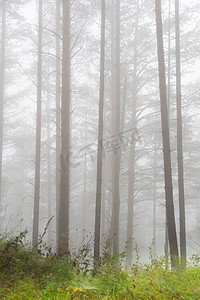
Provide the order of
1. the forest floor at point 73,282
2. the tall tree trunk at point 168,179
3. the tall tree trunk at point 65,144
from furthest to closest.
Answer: the tall tree trunk at point 65,144 → the tall tree trunk at point 168,179 → the forest floor at point 73,282

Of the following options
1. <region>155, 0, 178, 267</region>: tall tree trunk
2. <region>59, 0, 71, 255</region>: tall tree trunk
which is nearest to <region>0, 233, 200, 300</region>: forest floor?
<region>155, 0, 178, 267</region>: tall tree trunk

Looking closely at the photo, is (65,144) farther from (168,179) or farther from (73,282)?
(73,282)

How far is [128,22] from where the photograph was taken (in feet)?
47.6

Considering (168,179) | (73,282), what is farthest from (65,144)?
(73,282)

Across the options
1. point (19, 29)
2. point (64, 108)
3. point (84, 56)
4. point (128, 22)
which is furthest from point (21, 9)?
point (64, 108)

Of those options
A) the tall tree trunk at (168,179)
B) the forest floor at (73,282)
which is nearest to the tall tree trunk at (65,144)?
the forest floor at (73,282)

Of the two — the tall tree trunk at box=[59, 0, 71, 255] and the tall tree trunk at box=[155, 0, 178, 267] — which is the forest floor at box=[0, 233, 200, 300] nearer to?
the tall tree trunk at box=[155, 0, 178, 267]

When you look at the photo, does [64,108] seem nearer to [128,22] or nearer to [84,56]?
[128,22]

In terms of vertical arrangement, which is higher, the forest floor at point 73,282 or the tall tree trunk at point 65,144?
the tall tree trunk at point 65,144

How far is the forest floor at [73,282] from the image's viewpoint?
169 inches

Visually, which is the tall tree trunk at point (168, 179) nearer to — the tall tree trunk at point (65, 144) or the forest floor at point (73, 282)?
the forest floor at point (73, 282)

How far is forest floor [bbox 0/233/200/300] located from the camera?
14.1 feet

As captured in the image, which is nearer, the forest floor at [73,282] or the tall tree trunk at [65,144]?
the forest floor at [73,282]

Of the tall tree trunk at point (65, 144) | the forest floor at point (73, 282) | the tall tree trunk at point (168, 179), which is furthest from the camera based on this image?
the tall tree trunk at point (65, 144)
